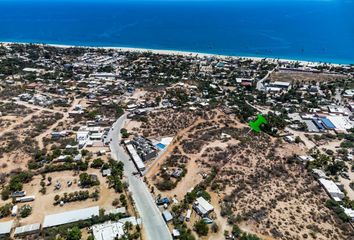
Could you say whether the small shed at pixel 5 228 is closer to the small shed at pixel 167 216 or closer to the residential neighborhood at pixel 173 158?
the residential neighborhood at pixel 173 158

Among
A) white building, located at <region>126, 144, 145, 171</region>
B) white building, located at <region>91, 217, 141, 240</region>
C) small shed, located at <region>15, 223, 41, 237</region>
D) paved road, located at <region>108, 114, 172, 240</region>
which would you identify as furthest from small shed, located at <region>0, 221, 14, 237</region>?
white building, located at <region>126, 144, 145, 171</region>

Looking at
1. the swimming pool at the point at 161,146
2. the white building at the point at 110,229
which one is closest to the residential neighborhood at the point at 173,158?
the white building at the point at 110,229

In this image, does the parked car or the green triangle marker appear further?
the green triangle marker

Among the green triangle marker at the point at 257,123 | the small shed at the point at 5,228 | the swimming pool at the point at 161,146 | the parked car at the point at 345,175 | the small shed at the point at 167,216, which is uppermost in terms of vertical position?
the swimming pool at the point at 161,146

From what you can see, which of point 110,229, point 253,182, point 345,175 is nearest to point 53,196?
point 110,229

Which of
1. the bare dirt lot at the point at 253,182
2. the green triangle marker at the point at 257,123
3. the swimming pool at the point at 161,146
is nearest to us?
the bare dirt lot at the point at 253,182

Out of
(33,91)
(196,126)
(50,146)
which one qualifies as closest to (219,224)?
(196,126)

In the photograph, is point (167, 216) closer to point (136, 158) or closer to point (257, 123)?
point (136, 158)

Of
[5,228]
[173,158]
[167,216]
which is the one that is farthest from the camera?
[173,158]

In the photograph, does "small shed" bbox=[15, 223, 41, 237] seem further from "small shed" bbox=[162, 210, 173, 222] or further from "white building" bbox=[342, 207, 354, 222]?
"white building" bbox=[342, 207, 354, 222]
